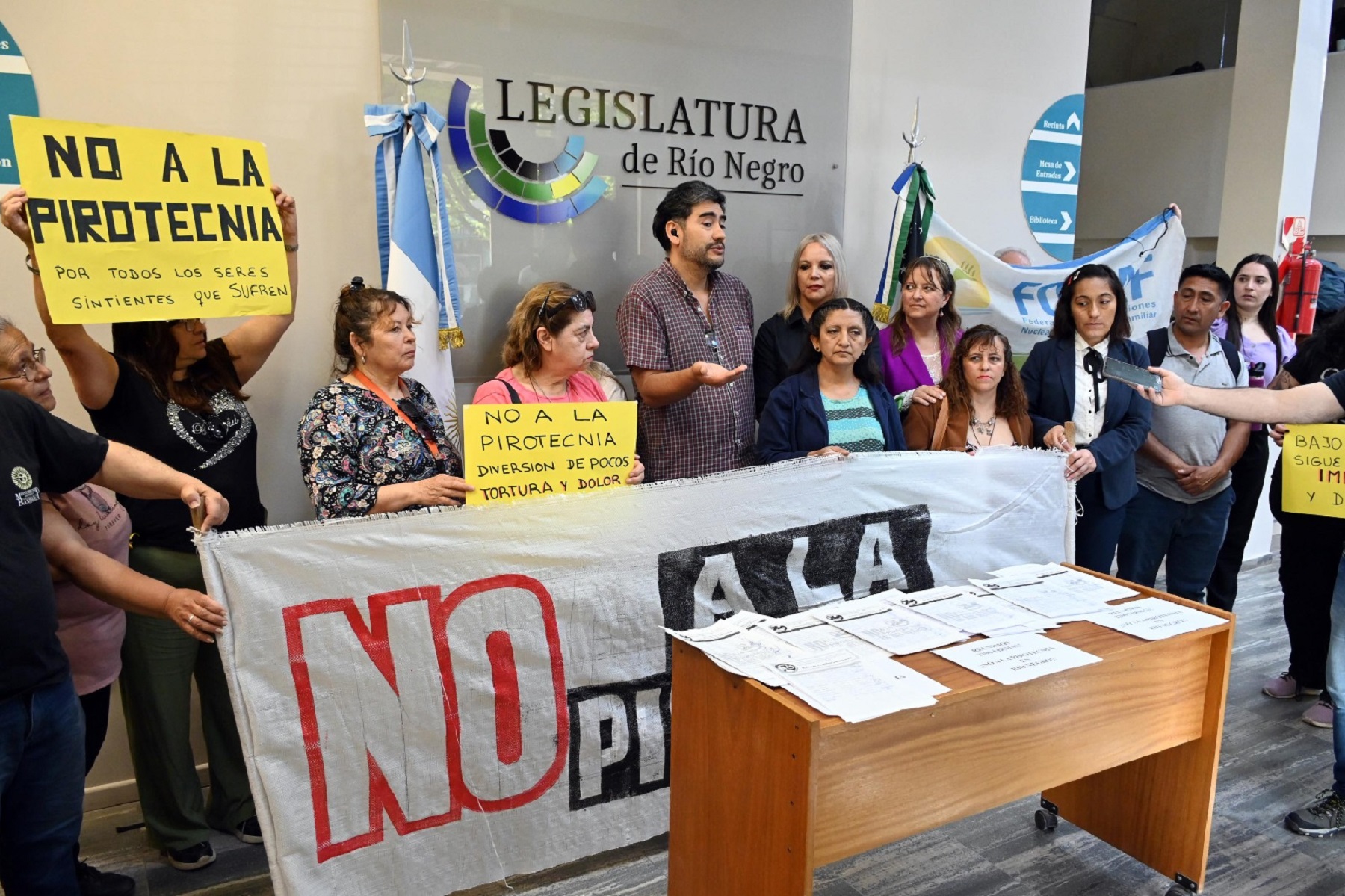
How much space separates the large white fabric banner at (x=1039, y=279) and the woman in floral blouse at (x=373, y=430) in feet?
7.47

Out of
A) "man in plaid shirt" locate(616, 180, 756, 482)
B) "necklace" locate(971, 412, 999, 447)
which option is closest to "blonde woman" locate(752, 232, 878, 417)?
"man in plaid shirt" locate(616, 180, 756, 482)

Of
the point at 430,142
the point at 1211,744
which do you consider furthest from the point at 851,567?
the point at 430,142

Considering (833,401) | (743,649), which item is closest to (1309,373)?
(833,401)

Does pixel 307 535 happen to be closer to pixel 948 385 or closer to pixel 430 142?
pixel 430 142

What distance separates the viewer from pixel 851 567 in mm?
2529

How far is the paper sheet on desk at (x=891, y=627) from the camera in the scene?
77.6 inches

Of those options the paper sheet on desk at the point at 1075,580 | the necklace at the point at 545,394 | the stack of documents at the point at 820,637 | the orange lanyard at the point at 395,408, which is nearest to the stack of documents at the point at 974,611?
the stack of documents at the point at 820,637

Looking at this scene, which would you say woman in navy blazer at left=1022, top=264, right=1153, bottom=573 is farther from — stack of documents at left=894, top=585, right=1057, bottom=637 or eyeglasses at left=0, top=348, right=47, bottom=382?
eyeglasses at left=0, top=348, right=47, bottom=382

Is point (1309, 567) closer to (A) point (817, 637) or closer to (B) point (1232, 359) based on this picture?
(B) point (1232, 359)

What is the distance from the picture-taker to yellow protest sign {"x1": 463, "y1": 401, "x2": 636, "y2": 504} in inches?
80.3

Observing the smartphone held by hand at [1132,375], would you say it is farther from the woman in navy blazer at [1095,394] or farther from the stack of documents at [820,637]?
the stack of documents at [820,637]

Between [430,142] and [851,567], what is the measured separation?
1685 mm

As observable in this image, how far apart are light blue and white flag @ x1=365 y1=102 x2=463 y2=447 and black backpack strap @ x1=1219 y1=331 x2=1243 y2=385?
108 inches

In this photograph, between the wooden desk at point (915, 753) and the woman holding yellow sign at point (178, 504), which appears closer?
the wooden desk at point (915, 753)
